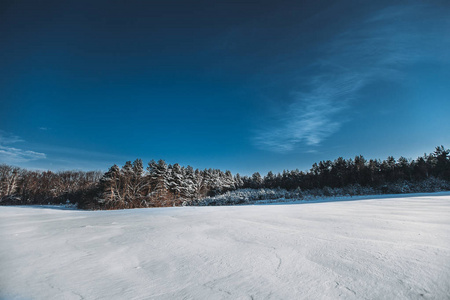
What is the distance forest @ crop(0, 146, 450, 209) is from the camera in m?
15.2

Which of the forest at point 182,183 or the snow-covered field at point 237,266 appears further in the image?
the forest at point 182,183

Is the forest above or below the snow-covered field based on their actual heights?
above

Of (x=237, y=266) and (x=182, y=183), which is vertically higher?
(x=182, y=183)

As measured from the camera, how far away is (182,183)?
25734 millimetres

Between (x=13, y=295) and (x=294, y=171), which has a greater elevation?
(x=294, y=171)

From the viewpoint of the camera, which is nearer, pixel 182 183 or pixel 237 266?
pixel 237 266

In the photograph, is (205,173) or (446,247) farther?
(205,173)

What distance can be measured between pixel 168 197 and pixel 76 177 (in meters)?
40.7

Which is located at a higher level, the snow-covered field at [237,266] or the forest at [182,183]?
the forest at [182,183]

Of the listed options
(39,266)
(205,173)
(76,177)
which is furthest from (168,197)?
(76,177)

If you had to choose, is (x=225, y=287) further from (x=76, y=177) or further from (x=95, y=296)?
(x=76, y=177)

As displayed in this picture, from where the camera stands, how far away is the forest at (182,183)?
599 inches

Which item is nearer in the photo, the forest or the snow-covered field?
the snow-covered field

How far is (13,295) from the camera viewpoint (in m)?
0.96
